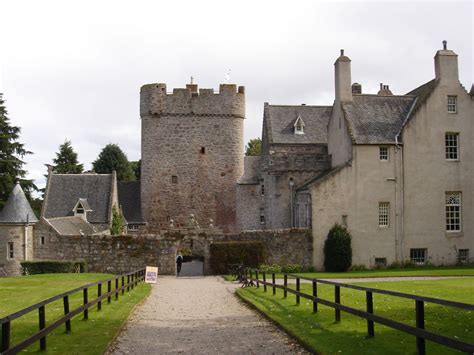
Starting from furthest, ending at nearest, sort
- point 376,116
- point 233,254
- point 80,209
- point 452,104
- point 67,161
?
point 67,161
point 80,209
point 376,116
point 452,104
point 233,254

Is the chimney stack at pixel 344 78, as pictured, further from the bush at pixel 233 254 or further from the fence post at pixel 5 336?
the fence post at pixel 5 336

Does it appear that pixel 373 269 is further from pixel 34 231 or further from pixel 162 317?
pixel 162 317

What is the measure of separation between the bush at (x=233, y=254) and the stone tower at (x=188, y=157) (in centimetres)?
1916

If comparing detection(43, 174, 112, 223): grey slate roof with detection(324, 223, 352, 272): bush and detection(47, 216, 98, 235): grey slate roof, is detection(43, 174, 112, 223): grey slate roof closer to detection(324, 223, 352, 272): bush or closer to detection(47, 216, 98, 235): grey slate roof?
detection(47, 216, 98, 235): grey slate roof

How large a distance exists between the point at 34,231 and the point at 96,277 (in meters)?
8.30

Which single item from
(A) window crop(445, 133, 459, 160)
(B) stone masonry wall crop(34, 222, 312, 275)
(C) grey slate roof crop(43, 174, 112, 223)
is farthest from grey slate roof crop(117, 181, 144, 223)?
(A) window crop(445, 133, 459, 160)

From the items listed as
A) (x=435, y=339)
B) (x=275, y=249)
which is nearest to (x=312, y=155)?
(x=275, y=249)

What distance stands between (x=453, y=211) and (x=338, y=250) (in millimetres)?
7822

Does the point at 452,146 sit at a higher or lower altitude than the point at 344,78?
lower

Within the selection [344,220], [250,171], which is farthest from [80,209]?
[344,220]

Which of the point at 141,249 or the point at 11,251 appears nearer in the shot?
the point at 141,249

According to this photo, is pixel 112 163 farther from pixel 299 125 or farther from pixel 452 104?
pixel 452 104

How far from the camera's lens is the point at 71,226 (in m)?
44.5

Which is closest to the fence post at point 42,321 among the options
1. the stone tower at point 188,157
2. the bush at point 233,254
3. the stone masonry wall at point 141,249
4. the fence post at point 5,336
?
the fence post at point 5,336
